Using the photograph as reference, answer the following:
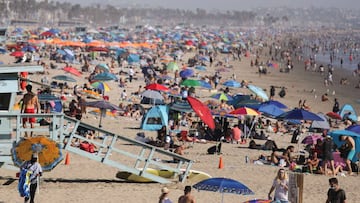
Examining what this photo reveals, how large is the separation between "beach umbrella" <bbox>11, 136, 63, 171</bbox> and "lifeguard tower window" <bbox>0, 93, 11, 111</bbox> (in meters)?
0.78

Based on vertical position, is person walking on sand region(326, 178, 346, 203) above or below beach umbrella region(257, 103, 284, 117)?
above

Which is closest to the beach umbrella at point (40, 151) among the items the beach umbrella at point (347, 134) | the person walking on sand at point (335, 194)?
the person walking on sand at point (335, 194)

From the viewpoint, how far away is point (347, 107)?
89.8 feet

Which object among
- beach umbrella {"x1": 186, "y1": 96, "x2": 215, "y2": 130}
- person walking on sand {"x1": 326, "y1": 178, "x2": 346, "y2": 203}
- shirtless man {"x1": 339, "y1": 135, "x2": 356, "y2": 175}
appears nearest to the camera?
person walking on sand {"x1": 326, "y1": 178, "x2": 346, "y2": 203}

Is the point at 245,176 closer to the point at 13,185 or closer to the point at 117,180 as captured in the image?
the point at 117,180

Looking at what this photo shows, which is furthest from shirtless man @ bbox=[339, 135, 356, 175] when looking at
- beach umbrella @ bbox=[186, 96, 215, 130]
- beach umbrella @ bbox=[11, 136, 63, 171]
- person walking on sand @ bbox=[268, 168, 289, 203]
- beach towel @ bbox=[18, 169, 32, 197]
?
beach towel @ bbox=[18, 169, 32, 197]

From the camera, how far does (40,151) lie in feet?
43.7

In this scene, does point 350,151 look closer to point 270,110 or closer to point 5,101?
point 270,110

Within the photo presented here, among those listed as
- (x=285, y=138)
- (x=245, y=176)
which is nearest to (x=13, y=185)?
→ (x=245, y=176)

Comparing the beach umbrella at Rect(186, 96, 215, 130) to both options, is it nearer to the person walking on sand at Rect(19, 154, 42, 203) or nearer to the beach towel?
the person walking on sand at Rect(19, 154, 42, 203)

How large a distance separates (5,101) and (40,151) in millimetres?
1203

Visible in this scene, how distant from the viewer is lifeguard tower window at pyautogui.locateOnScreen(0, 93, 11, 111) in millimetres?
13562

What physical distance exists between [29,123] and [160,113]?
597cm

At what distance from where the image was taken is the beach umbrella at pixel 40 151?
43.3 ft
